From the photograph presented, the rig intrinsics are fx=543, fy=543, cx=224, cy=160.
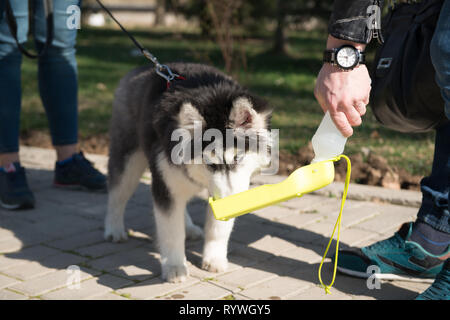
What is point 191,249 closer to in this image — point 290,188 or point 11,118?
point 290,188

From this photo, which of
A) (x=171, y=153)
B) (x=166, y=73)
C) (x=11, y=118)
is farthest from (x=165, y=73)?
(x=11, y=118)

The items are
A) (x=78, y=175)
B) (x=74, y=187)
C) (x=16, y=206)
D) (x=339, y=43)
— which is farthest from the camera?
(x=74, y=187)

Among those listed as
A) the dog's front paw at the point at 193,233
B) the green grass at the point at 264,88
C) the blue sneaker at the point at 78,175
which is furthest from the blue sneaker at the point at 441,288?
the blue sneaker at the point at 78,175

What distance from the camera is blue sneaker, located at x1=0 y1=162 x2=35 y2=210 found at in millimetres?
4234

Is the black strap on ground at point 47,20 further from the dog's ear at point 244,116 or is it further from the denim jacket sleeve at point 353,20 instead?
the denim jacket sleeve at point 353,20

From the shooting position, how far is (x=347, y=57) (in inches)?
91.9

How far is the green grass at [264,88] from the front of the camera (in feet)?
18.6

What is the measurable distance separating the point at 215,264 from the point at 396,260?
1.05 metres

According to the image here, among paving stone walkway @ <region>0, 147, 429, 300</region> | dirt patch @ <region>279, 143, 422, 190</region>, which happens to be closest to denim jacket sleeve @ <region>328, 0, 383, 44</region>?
paving stone walkway @ <region>0, 147, 429, 300</region>

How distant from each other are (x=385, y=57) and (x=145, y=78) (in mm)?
1660

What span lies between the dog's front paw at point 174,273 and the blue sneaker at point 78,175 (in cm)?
180

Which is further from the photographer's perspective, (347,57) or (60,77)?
(60,77)

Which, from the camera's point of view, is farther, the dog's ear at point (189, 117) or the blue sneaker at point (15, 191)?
the blue sneaker at point (15, 191)
